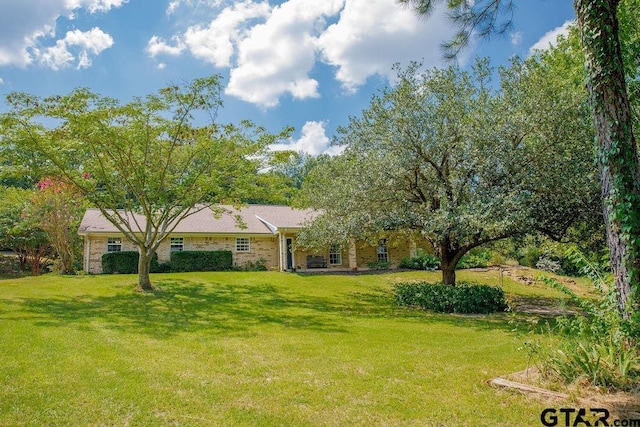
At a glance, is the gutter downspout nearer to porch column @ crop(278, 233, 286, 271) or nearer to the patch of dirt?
porch column @ crop(278, 233, 286, 271)

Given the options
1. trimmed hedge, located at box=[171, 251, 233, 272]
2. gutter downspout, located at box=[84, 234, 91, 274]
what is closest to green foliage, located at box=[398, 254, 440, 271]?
trimmed hedge, located at box=[171, 251, 233, 272]

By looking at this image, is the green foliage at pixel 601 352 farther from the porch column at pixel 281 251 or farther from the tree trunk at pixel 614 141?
the porch column at pixel 281 251

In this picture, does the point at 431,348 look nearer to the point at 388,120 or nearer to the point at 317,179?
the point at 388,120

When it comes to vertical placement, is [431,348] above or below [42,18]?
below

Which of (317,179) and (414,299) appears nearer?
(414,299)

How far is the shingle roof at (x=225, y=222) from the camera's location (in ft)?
68.5

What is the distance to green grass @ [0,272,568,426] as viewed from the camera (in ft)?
14.1

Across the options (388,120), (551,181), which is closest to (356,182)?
(388,120)

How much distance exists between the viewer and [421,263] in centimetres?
2370

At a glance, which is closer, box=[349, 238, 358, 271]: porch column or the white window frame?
the white window frame

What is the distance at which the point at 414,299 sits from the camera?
1331cm

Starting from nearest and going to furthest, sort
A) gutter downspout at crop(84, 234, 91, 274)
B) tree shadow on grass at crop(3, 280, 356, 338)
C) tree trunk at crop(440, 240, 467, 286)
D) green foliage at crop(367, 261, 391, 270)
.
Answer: tree shadow on grass at crop(3, 280, 356, 338)
tree trunk at crop(440, 240, 467, 286)
gutter downspout at crop(84, 234, 91, 274)
green foliage at crop(367, 261, 391, 270)

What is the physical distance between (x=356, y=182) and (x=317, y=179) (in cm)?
407

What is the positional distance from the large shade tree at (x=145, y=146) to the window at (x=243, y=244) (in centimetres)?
739
